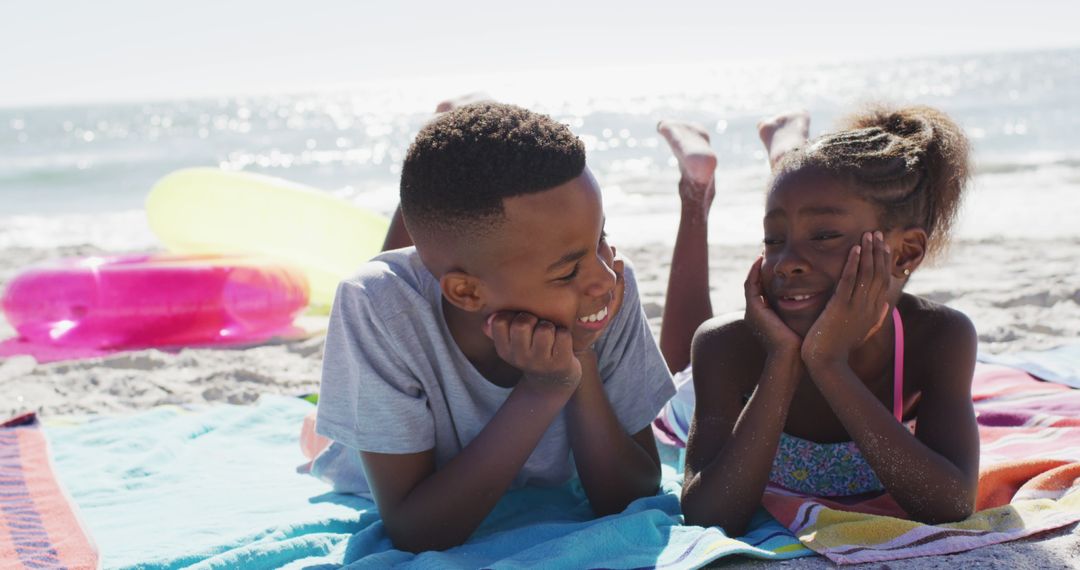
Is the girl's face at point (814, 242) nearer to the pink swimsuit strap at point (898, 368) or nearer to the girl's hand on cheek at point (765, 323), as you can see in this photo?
the girl's hand on cheek at point (765, 323)

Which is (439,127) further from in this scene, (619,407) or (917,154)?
(917,154)

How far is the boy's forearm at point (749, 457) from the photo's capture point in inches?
85.9

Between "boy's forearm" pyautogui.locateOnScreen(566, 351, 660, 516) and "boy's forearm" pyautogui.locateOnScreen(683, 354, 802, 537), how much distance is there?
0.20 metres

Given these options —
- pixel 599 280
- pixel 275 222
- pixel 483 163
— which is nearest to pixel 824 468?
pixel 599 280

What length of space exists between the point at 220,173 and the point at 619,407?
3531mm

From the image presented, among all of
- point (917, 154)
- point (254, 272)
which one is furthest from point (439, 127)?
point (254, 272)

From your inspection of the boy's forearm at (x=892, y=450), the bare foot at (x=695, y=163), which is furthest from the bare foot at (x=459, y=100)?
the boy's forearm at (x=892, y=450)

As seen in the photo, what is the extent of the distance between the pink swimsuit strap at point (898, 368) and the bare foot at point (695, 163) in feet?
3.37

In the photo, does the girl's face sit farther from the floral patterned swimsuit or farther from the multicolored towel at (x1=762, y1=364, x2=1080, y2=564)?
the multicolored towel at (x1=762, y1=364, x2=1080, y2=564)

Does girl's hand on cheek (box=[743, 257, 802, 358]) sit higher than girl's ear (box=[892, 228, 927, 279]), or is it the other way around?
girl's ear (box=[892, 228, 927, 279])

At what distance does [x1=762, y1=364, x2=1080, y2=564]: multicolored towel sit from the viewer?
2.10 meters

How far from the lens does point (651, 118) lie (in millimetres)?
21578

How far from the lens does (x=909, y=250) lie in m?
2.32

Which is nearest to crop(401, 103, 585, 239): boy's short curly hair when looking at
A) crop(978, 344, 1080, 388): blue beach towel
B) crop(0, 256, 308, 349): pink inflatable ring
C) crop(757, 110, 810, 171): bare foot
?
crop(757, 110, 810, 171): bare foot
